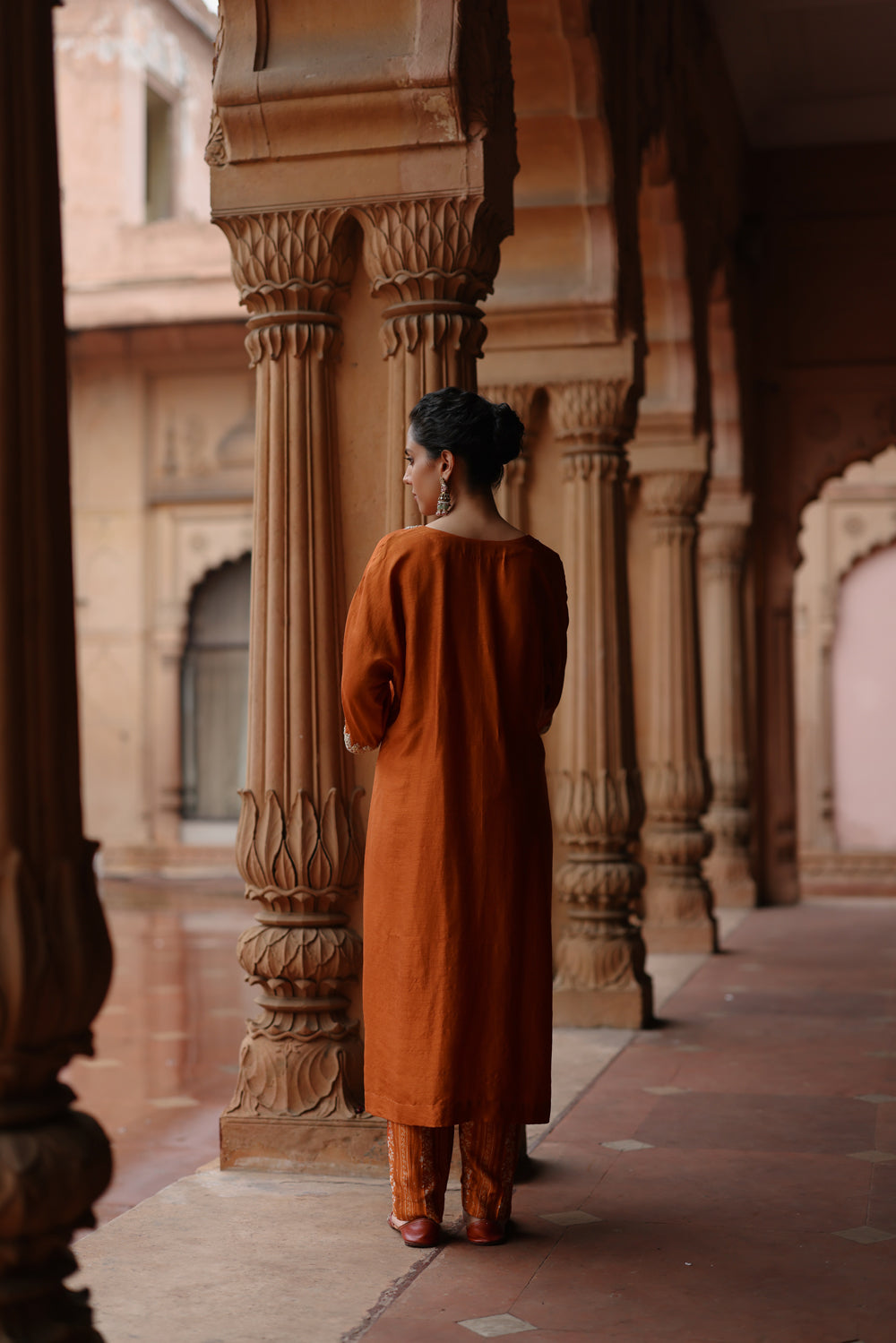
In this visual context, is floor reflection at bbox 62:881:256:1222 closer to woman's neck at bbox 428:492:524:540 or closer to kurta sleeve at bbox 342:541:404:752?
kurta sleeve at bbox 342:541:404:752

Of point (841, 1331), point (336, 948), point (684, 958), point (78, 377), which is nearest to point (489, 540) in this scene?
point (336, 948)

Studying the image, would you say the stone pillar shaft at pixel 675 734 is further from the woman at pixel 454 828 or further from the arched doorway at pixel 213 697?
the arched doorway at pixel 213 697

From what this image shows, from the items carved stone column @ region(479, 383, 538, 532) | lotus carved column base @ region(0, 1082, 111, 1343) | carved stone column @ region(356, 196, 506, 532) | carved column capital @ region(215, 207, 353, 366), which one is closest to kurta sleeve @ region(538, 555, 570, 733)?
carved stone column @ region(356, 196, 506, 532)

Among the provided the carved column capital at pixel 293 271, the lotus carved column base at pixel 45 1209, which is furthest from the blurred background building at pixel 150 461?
the lotus carved column base at pixel 45 1209

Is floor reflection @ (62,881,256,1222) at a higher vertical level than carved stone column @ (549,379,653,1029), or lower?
lower

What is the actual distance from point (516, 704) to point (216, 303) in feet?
41.7

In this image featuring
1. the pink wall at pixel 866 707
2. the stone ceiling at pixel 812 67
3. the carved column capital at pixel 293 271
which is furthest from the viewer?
the pink wall at pixel 866 707

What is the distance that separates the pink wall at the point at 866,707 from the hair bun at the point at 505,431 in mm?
13276

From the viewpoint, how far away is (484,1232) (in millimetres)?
3131

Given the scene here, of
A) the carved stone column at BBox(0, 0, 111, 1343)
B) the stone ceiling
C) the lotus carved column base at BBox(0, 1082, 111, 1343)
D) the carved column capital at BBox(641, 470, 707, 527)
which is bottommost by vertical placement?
the lotus carved column base at BBox(0, 1082, 111, 1343)

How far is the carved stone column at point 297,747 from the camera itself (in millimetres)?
3797

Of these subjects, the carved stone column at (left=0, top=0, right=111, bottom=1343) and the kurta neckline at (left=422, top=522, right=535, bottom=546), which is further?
the kurta neckline at (left=422, top=522, right=535, bottom=546)

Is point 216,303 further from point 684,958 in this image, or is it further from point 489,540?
point 489,540

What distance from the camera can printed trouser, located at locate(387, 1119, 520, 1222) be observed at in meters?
3.10
